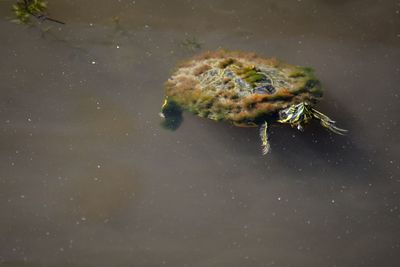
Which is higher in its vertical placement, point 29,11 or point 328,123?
point 29,11

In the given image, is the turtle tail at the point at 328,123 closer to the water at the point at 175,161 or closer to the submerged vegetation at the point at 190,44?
the water at the point at 175,161

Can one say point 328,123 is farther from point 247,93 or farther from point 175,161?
point 175,161

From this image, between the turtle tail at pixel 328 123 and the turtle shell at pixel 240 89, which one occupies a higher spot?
the turtle shell at pixel 240 89

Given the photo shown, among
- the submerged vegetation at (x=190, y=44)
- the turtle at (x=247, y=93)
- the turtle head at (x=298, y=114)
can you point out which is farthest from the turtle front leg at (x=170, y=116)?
the turtle head at (x=298, y=114)

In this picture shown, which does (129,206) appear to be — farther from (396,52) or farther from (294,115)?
(396,52)

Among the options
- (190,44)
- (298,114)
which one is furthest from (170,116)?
(298,114)
